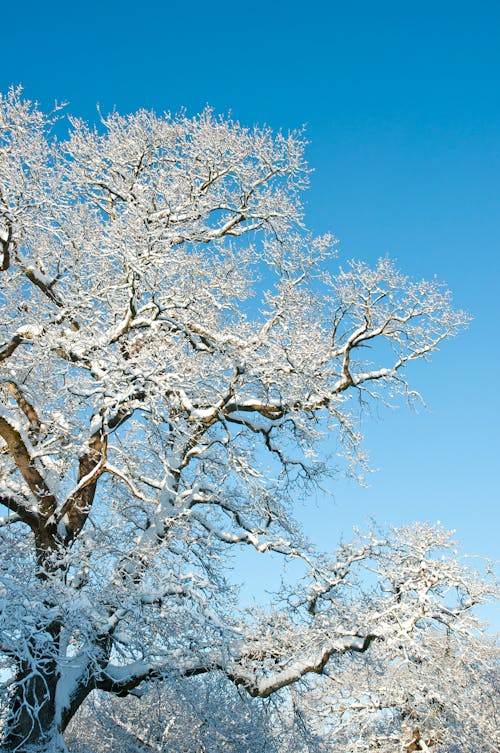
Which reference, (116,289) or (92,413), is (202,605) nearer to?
(92,413)

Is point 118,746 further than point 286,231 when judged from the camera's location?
No

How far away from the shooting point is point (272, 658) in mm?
9102

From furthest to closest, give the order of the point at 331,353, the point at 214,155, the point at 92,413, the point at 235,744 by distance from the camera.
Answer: the point at 214,155 < the point at 331,353 < the point at 235,744 < the point at 92,413

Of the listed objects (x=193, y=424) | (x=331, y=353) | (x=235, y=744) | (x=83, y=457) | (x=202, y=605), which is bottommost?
(x=235, y=744)

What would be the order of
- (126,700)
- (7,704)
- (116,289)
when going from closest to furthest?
(7,704)
(116,289)
(126,700)

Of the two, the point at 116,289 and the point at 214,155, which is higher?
the point at 214,155

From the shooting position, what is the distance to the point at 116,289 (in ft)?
30.7

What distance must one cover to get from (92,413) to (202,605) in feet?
9.44

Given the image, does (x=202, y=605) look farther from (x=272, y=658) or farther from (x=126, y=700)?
(x=126, y=700)

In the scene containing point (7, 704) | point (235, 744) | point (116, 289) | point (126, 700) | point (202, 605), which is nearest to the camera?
point (7, 704)

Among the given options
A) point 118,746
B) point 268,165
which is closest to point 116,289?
point 268,165

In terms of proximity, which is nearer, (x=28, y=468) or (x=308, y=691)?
(x=28, y=468)

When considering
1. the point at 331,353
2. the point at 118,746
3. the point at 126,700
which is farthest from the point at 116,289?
the point at 126,700

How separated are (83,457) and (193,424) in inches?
65.7
